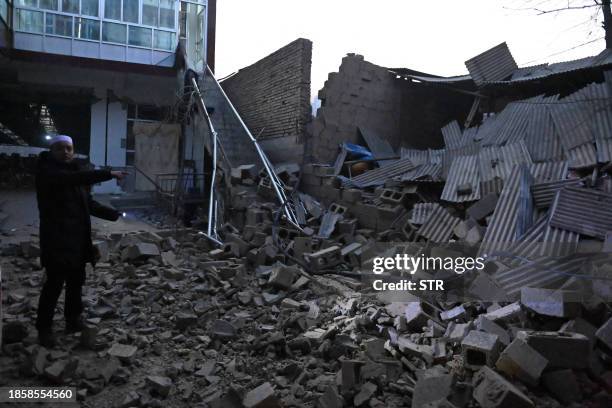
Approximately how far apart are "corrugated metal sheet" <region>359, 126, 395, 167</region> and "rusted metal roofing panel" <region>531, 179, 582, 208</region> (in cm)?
458

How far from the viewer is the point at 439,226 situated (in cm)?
674

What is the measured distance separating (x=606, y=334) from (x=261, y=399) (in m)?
2.78

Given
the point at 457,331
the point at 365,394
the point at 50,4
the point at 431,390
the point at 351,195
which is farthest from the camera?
the point at 50,4

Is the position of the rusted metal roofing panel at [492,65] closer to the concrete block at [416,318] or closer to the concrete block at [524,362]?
the concrete block at [416,318]

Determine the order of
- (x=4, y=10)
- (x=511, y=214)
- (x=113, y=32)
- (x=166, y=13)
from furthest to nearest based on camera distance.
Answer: (x=166, y=13)
(x=113, y=32)
(x=4, y=10)
(x=511, y=214)

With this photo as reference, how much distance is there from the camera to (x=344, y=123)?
10.4 metres

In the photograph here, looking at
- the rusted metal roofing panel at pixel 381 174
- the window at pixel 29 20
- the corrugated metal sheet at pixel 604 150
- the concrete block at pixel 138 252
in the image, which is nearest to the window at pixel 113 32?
the window at pixel 29 20

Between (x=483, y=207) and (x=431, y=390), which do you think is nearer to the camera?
(x=431, y=390)

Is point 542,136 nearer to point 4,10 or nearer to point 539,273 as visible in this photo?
point 539,273

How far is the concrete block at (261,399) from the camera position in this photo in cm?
283

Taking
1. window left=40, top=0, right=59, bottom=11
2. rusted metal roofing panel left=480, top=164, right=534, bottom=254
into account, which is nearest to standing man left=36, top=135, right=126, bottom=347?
rusted metal roofing panel left=480, top=164, right=534, bottom=254

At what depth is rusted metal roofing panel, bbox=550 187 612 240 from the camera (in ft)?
16.5

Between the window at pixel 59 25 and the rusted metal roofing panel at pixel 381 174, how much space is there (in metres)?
10.9

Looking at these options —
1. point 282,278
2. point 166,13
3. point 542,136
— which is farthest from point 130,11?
point 542,136
